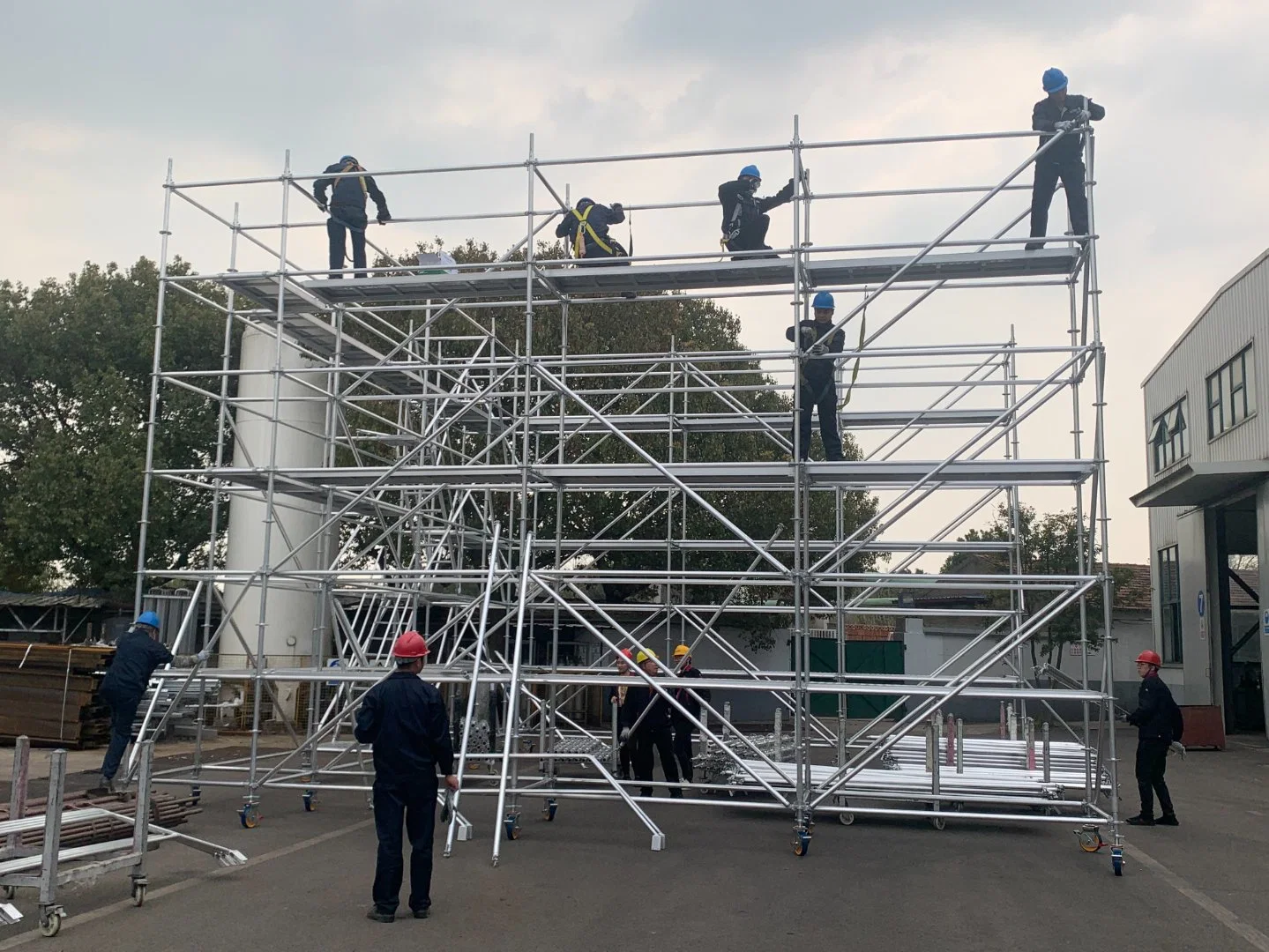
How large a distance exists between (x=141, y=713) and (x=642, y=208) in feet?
38.5

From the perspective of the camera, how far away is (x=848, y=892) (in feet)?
27.1

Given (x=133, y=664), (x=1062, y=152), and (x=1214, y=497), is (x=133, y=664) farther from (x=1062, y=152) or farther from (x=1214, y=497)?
(x=1214, y=497)

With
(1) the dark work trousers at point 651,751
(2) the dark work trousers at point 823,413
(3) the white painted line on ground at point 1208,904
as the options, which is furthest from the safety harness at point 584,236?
(3) the white painted line on ground at point 1208,904

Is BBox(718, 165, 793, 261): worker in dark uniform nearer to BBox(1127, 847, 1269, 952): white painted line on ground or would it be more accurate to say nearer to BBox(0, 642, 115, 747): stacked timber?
BBox(1127, 847, 1269, 952): white painted line on ground

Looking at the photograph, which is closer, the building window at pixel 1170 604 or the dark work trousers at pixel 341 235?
the dark work trousers at pixel 341 235

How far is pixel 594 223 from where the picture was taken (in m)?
12.3

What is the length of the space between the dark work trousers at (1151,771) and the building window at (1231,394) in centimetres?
1453

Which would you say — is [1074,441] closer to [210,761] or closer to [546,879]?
[546,879]

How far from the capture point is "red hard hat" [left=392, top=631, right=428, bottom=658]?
25.0 ft

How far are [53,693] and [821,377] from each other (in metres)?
12.9

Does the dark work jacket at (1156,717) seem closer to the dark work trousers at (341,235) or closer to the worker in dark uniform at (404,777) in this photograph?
the worker in dark uniform at (404,777)

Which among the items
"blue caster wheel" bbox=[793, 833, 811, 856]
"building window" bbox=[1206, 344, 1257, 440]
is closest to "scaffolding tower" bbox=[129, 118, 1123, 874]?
"blue caster wheel" bbox=[793, 833, 811, 856]

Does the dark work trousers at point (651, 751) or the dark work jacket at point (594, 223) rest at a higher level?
the dark work jacket at point (594, 223)

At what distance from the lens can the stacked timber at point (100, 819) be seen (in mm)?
7746
